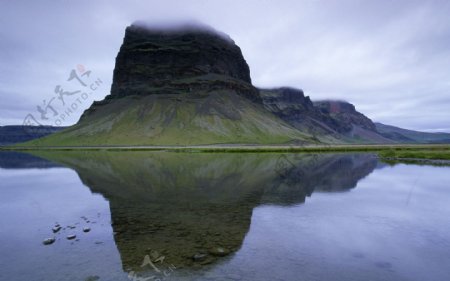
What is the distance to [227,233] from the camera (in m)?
20.7

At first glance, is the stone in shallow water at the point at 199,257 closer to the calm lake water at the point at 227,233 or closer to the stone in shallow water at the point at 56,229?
the calm lake water at the point at 227,233

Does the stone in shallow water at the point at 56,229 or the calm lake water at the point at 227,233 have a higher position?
the calm lake water at the point at 227,233

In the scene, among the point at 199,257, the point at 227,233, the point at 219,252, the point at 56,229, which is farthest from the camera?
the point at 56,229

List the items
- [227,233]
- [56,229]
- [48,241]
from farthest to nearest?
[56,229]
[227,233]
[48,241]

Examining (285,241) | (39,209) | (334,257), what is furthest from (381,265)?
(39,209)

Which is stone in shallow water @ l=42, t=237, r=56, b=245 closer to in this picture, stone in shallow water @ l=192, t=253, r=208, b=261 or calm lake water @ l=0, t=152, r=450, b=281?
calm lake water @ l=0, t=152, r=450, b=281


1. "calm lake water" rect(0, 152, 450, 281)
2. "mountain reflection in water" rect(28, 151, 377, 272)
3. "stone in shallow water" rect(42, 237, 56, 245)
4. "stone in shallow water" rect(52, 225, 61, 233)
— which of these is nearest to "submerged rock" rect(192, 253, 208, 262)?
"mountain reflection in water" rect(28, 151, 377, 272)

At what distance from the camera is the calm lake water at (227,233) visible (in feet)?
49.0

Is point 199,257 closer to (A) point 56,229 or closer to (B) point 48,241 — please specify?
(B) point 48,241

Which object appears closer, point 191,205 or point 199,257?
point 199,257

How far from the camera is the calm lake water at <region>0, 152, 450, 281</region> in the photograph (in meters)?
14.9

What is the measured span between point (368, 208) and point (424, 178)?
26.7m

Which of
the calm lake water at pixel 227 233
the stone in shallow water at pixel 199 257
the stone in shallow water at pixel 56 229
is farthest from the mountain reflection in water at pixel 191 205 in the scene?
the stone in shallow water at pixel 56 229

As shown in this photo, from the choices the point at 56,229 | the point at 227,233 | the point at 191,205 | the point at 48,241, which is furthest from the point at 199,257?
the point at 191,205
